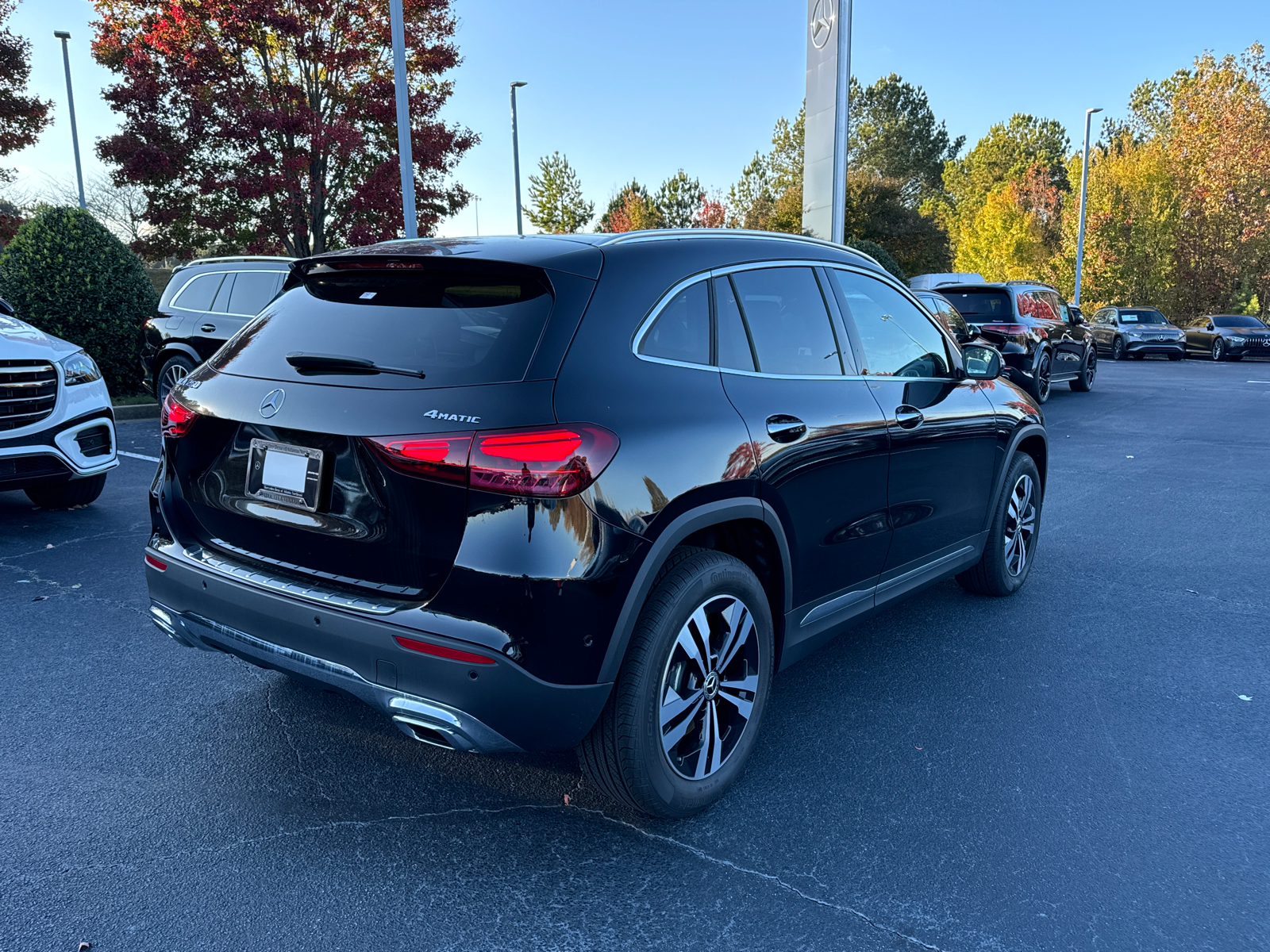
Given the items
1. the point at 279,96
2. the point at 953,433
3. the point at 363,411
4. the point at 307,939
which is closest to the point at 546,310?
the point at 363,411

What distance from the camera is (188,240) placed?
1822 centimetres

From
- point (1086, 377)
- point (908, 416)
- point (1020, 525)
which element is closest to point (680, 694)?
point (908, 416)

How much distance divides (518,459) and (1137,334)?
3026cm

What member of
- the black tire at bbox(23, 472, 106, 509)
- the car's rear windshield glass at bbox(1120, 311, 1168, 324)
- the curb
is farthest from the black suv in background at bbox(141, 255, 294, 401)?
the car's rear windshield glass at bbox(1120, 311, 1168, 324)

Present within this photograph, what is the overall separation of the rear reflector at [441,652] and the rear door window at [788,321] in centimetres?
138

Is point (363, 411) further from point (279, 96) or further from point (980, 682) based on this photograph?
point (279, 96)

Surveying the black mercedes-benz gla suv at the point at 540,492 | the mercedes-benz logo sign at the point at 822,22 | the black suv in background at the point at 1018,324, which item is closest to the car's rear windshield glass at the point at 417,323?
the black mercedes-benz gla suv at the point at 540,492

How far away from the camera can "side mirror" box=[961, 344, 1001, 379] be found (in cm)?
450

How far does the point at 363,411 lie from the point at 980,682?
9.26 ft

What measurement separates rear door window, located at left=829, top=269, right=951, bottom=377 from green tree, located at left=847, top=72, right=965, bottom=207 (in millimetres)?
64511

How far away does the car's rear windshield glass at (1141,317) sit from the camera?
93.8 feet

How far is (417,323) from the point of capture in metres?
2.81

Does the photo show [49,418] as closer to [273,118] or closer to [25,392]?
[25,392]

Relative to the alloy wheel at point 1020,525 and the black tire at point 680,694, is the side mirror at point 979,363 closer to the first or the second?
the alloy wheel at point 1020,525
